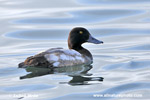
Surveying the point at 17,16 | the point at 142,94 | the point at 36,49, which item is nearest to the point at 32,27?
the point at 17,16

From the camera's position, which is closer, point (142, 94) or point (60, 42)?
point (142, 94)

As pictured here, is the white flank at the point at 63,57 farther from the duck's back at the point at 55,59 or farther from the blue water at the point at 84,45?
the blue water at the point at 84,45

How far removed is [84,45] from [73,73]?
333 cm

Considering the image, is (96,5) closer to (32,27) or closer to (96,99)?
(32,27)

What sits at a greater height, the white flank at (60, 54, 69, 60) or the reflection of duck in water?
the white flank at (60, 54, 69, 60)

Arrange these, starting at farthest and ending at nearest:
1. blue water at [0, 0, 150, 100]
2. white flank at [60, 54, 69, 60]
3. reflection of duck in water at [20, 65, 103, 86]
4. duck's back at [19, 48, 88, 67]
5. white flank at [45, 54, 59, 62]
A: white flank at [60, 54, 69, 60] → white flank at [45, 54, 59, 62] → duck's back at [19, 48, 88, 67] → reflection of duck in water at [20, 65, 103, 86] → blue water at [0, 0, 150, 100]

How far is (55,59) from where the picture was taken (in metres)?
12.0

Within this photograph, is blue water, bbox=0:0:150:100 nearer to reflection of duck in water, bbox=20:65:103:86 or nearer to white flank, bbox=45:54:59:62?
reflection of duck in water, bbox=20:65:103:86

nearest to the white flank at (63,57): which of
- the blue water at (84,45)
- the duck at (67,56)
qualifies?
the duck at (67,56)

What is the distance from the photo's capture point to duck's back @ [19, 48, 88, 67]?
11812mm

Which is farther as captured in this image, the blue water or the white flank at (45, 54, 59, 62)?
the white flank at (45, 54, 59, 62)

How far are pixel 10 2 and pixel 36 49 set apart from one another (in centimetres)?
545

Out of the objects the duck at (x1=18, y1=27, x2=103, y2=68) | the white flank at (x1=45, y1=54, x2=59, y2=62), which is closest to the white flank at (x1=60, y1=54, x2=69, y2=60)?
the duck at (x1=18, y1=27, x2=103, y2=68)

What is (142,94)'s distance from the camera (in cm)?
984
